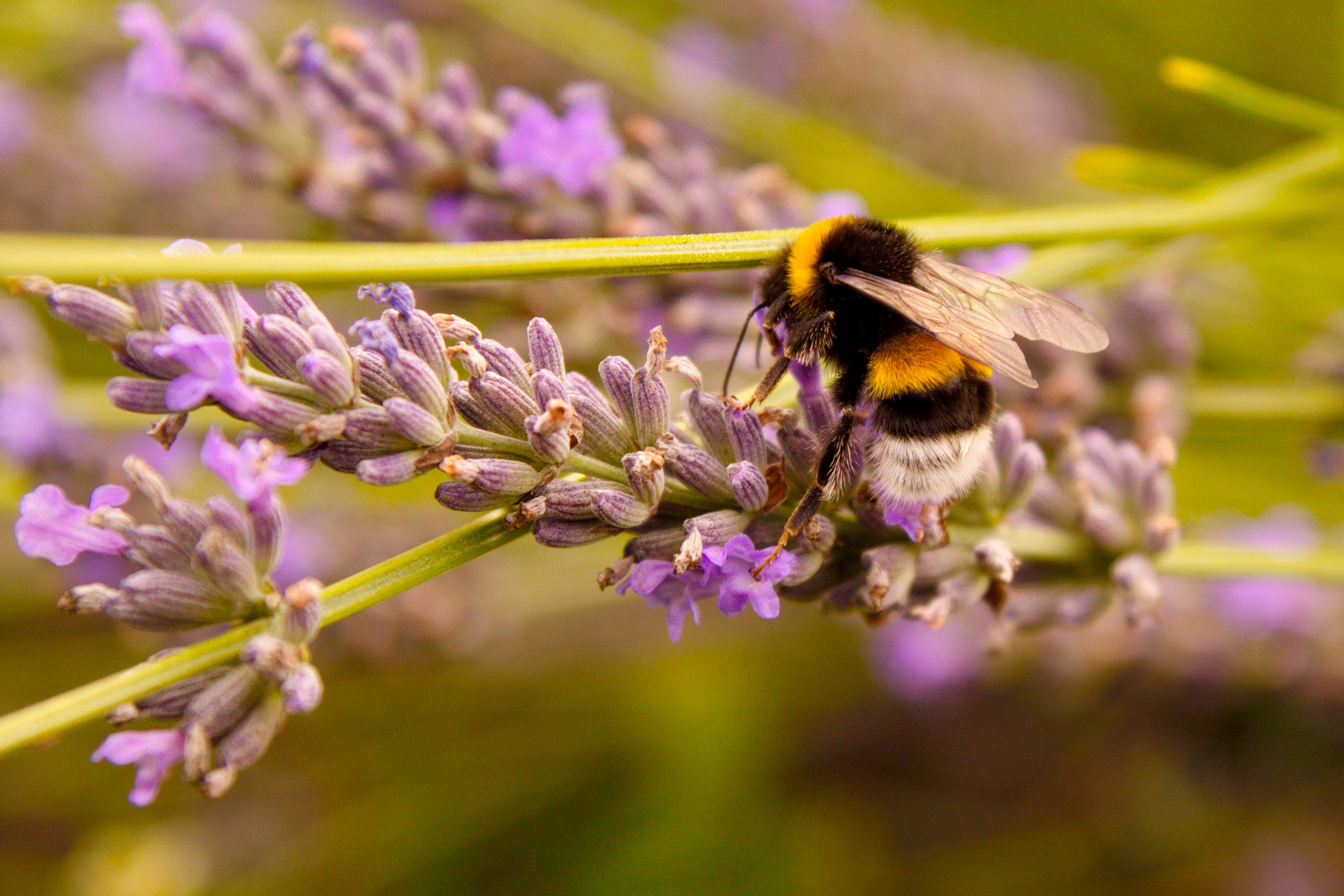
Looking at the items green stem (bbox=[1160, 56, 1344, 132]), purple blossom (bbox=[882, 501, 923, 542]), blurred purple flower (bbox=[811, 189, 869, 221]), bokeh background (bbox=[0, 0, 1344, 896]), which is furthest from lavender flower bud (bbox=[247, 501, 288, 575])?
green stem (bbox=[1160, 56, 1344, 132])

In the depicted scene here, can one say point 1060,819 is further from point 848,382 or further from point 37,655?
point 37,655

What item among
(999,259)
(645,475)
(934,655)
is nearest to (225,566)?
(645,475)

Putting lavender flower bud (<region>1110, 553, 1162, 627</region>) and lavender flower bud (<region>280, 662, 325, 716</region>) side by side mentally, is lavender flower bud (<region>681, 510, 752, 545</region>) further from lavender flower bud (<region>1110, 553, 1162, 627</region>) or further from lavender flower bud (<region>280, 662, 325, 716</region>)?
lavender flower bud (<region>1110, 553, 1162, 627</region>)

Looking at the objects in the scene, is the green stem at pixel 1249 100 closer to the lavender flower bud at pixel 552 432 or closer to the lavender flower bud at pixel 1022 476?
the lavender flower bud at pixel 1022 476

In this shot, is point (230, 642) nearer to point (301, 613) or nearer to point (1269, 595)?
point (301, 613)

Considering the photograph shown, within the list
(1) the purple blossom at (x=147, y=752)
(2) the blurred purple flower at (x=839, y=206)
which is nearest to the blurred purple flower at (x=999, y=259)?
(2) the blurred purple flower at (x=839, y=206)
